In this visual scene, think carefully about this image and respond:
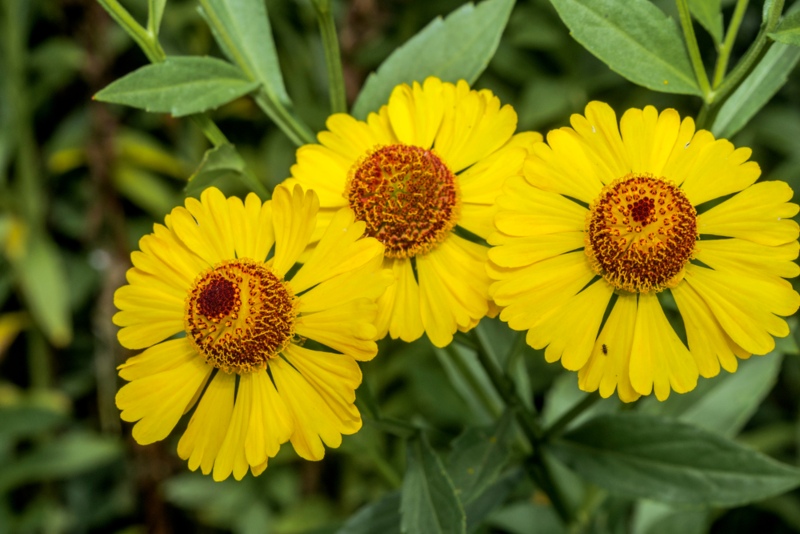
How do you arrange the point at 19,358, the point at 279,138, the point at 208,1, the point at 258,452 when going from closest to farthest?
the point at 258,452
the point at 208,1
the point at 279,138
the point at 19,358

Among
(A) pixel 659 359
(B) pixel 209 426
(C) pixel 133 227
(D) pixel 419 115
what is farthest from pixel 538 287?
(C) pixel 133 227

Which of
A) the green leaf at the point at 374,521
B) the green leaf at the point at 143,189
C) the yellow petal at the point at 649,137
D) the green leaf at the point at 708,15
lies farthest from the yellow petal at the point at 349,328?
the green leaf at the point at 143,189

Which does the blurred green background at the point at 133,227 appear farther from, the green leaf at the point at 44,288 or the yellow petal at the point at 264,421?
the yellow petal at the point at 264,421

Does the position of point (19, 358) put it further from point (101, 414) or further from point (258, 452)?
point (258, 452)

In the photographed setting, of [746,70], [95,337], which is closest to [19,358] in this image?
[95,337]

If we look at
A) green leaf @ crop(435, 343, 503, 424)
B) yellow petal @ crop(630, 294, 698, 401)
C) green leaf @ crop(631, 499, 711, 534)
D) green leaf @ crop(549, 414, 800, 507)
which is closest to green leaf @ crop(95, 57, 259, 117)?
green leaf @ crop(435, 343, 503, 424)

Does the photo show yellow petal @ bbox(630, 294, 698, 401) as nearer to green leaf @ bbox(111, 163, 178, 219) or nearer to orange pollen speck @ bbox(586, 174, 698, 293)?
orange pollen speck @ bbox(586, 174, 698, 293)

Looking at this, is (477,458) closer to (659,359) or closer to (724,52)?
(659,359)
